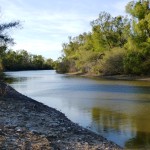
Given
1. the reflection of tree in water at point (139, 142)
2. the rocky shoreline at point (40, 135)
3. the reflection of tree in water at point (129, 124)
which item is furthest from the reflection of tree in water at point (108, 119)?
the rocky shoreline at point (40, 135)

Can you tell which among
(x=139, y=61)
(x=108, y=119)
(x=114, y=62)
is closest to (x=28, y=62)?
(x=114, y=62)

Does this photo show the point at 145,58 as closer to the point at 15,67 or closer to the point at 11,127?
the point at 11,127

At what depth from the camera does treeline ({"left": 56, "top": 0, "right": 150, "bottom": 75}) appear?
5934cm

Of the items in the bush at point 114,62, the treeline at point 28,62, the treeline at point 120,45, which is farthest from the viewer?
the treeline at point 28,62

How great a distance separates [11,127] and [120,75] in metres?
55.8

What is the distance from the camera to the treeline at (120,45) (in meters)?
59.3

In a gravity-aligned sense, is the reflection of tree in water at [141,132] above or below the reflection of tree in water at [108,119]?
above

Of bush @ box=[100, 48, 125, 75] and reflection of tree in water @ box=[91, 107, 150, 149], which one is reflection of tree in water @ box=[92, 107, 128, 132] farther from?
bush @ box=[100, 48, 125, 75]

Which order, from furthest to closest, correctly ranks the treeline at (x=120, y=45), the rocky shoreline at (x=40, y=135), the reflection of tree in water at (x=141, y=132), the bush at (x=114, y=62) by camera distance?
the bush at (x=114, y=62) → the treeline at (x=120, y=45) → the reflection of tree in water at (x=141, y=132) → the rocky shoreline at (x=40, y=135)

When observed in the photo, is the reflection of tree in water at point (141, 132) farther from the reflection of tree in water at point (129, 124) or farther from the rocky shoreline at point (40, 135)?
the rocky shoreline at point (40, 135)

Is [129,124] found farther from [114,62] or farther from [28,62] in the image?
[28,62]

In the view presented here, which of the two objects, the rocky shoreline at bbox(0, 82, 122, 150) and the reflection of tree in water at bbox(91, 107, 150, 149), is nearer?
the rocky shoreline at bbox(0, 82, 122, 150)

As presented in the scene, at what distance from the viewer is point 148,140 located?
1315cm

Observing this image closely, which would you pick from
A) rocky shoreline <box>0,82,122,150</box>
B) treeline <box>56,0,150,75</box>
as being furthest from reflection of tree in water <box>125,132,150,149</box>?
treeline <box>56,0,150,75</box>
